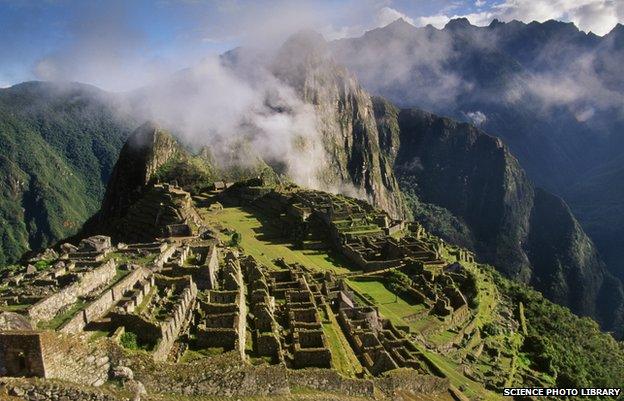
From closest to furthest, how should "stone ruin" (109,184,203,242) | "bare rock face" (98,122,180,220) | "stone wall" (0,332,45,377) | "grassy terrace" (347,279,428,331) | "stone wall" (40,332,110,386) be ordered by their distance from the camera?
"stone wall" (0,332,45,377)
"stone wall" (40,332,110,386)
"grassy terrace" (347,279,428,331)
"stone ruin" (109,184,203,242)
"bare rock face" (98,122,180,220)

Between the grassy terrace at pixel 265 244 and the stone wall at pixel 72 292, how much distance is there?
78.9ft

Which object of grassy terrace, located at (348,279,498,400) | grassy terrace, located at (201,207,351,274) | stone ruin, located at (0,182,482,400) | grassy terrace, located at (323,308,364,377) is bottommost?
grassy terrace, located at (348,279,498,400)

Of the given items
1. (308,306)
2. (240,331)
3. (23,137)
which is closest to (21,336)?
(240,331)

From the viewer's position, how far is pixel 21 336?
12844 millimetres

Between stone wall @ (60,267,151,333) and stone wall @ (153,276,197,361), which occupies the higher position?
stone wall @ (60,267,151,333)

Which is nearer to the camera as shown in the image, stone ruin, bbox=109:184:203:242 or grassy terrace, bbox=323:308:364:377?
grassy terrace, bbox=323:308:364:377

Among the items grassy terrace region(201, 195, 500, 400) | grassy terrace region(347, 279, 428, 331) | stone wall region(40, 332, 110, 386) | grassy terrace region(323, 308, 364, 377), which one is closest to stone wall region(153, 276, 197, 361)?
stone wall region(40, 332, 110, 386)

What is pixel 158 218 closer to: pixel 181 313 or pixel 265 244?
pixel 265 244

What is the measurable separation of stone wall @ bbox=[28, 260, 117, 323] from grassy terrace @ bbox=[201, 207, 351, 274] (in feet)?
78.9

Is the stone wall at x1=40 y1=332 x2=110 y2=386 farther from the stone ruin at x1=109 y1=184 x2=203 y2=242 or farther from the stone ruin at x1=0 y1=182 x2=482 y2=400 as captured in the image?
the stone ruin at x1=109 y1=184 x2=203 y2=242

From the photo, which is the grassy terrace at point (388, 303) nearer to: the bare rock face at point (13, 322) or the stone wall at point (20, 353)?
the bare rock face at point (13, 322)

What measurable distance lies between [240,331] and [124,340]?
501cm

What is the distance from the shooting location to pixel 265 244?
64125 mm

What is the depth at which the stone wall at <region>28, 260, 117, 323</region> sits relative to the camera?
61.7 feet
